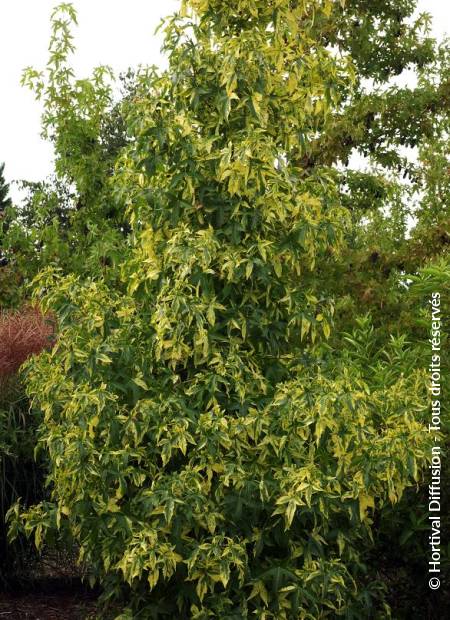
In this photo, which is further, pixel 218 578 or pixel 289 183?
pixel 289 183

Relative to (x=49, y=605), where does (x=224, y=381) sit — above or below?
above

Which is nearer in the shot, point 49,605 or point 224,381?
point 224,381

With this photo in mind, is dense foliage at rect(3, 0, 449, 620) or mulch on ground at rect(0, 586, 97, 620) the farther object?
mulch on ground at rect(0, 586, 97, 620)

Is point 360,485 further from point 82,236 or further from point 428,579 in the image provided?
point 82,236

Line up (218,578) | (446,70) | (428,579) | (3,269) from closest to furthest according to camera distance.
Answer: (218,578)
(428,579)
(3,269)
(446,70)

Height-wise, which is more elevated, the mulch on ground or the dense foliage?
the dense foliage

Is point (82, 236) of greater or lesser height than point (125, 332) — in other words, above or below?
above

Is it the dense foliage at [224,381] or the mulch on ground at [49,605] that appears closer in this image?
the dense foliage at [224,381]

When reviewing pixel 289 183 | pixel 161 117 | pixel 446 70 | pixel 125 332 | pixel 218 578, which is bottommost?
pixel 218 578

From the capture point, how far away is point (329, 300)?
560cm

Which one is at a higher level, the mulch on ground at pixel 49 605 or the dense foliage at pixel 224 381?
the dense foliage at pixel 224 381

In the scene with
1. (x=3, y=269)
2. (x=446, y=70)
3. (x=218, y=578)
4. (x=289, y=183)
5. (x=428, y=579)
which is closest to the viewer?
(x=218, y=578)

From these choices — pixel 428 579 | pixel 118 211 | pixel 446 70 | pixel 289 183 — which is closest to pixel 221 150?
pixel 289 183

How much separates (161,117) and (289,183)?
85 centimetres
